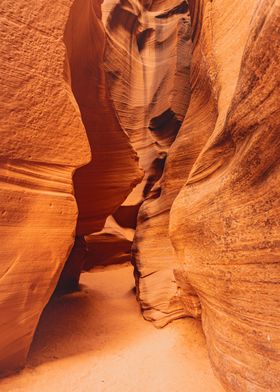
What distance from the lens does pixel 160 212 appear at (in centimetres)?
494

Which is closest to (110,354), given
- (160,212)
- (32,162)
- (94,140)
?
(32,162)

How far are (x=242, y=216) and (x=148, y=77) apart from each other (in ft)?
25.8

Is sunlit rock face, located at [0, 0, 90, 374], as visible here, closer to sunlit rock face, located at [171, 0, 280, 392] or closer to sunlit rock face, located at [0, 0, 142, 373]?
sunlit rock face, located at [0, 0, 142, 373]

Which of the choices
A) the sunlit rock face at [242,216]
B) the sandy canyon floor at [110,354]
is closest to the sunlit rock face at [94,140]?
the sandy canyon floor at [110,354]

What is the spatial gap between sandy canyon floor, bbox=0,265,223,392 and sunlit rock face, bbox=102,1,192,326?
1390 millimetres

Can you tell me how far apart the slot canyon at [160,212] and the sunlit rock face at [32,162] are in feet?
0.03

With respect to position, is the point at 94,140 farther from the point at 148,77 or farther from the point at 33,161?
the point at 148,77

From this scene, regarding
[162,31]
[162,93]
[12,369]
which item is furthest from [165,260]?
[162,31]

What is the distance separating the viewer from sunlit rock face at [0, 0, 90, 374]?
8.05ft

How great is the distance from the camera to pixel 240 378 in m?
2.05

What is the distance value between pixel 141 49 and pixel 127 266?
21.7ft

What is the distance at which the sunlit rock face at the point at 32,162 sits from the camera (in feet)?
8.05

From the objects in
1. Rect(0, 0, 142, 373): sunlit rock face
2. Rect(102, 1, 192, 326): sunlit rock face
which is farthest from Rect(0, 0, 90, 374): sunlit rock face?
Rect(102, 1, 192, 326): sunlit rock face

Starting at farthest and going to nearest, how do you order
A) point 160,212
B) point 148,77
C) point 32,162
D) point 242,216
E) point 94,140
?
point 148,77
point 160,212
point 94,140
point 32,162
point 242,216
